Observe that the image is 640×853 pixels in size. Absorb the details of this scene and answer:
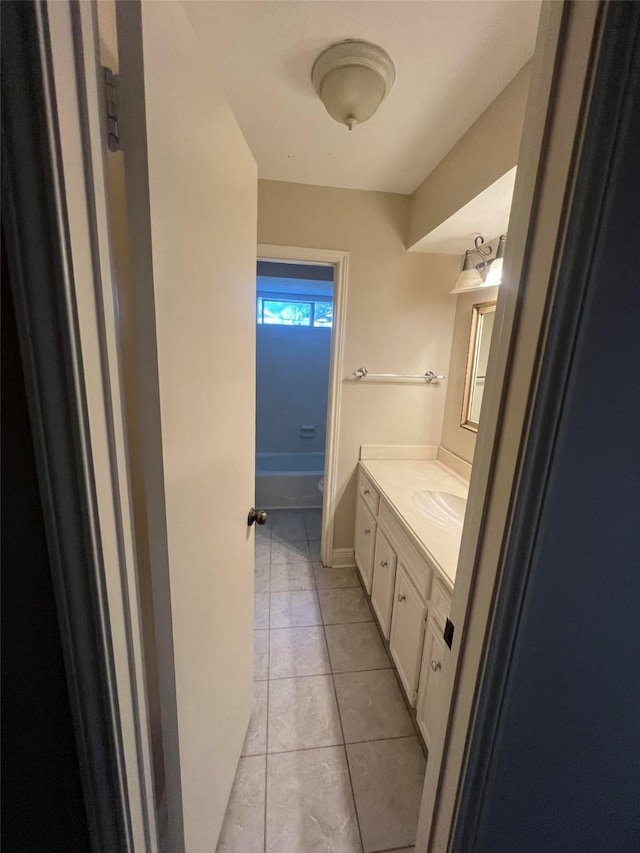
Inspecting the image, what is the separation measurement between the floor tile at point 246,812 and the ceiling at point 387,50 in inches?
93.9

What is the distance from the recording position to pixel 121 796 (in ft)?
1.92

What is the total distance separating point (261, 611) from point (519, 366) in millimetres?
2013

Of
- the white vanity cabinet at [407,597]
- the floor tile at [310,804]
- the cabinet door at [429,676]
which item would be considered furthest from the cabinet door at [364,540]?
the floor tile at [310,804]

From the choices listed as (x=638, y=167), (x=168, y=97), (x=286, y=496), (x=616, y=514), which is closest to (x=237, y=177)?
(x=168, y=97)

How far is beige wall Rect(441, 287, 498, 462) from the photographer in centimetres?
204

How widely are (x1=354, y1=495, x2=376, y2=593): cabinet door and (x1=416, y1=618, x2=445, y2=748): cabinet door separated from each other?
704 mm

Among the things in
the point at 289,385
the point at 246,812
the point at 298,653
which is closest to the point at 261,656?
the point at 298,653

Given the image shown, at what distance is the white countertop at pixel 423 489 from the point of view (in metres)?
1.27

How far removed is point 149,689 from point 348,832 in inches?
37.8

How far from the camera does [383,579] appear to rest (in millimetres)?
1815

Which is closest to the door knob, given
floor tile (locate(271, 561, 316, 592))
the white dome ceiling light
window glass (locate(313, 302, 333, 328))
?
floor tile (locate(271, 561, 316, 592))

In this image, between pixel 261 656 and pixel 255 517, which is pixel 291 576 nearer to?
pixel 261 656

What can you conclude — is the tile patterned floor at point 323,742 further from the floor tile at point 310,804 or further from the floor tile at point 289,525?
the floor tile at point 289,525

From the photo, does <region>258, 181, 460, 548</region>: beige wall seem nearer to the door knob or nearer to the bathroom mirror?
the bathroom mirror
